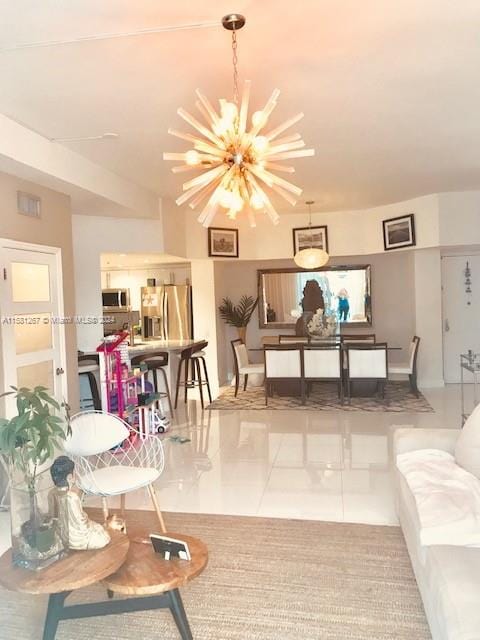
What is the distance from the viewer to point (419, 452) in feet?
10.2

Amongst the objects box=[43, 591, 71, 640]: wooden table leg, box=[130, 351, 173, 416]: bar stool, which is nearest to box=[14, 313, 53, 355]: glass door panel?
box=[130, 351, 173, 416]: bar stool

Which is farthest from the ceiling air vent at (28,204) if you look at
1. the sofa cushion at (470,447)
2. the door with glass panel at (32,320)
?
the sofa cushion at (470,447)

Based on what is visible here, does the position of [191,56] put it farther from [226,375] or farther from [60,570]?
[226,375]

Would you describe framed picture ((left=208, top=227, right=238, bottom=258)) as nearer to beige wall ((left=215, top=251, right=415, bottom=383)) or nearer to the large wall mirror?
beige wall ((left=215, top=251, right=415, bottom=383))

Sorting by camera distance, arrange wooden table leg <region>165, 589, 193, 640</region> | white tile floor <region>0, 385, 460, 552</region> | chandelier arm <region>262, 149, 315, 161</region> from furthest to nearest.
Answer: white tile floor <region>0, 385, 460, 552</region> < chandelier arm <region>262, 149, 315, 161</region> < wooden table leg <region>165, 589, 193, 640</region>

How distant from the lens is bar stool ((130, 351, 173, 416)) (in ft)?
20.6

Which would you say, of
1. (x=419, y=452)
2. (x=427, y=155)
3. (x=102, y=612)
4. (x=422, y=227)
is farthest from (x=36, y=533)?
(x=422, y=227)

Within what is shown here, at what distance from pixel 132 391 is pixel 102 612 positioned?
132 inches

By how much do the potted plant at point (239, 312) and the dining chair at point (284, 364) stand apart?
200cm

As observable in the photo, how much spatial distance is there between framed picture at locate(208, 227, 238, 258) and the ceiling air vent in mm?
3938

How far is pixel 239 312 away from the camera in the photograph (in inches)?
356

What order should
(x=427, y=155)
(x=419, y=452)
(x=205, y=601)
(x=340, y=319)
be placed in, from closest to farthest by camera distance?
(x=205, y=601), (x=419, y=452), (x=427, y=155), (x=340, y=319)

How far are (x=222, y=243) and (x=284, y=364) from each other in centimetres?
254

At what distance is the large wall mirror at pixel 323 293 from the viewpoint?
888 cm
